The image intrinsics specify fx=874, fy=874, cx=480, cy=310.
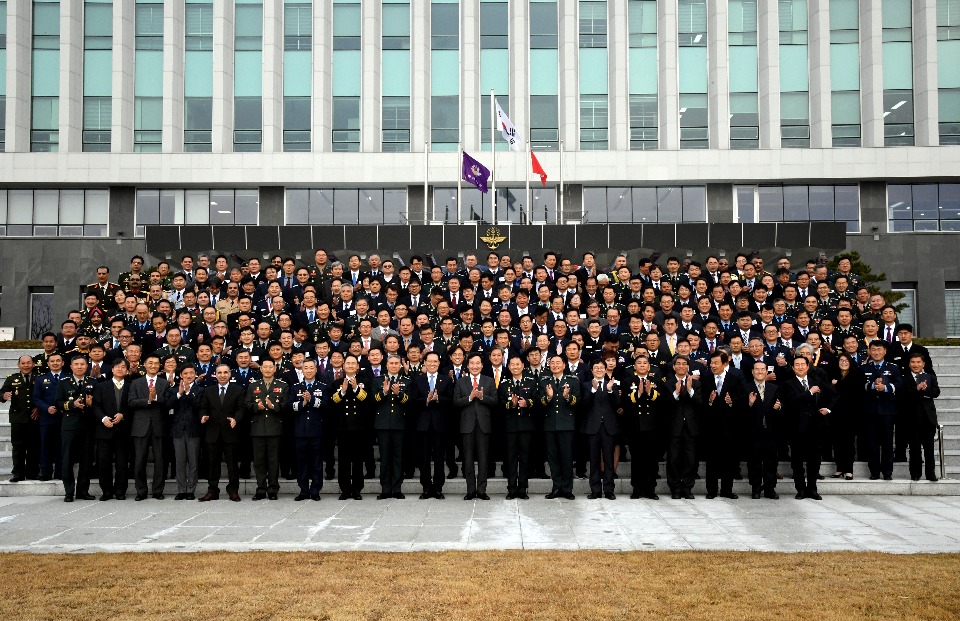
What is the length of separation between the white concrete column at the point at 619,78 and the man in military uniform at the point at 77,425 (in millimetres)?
27071

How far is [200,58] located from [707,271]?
27.3 metres

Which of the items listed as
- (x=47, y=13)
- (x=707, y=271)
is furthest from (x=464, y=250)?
(x=47, y=13)

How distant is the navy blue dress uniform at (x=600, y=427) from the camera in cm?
1158

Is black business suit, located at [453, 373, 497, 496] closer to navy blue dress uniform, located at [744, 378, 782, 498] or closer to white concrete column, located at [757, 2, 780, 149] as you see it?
navy blue dress uniform, located at [744, 378, 782, 498]

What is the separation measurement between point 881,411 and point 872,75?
88.4ft

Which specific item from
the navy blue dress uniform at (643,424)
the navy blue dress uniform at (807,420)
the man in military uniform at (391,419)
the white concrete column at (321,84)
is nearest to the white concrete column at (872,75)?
the white concrete column at (321,84)

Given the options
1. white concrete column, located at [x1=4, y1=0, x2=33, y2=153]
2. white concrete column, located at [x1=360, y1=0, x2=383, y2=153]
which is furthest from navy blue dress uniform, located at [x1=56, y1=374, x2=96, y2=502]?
white concrete column, located at [x1=4, y1=0, x2=33, y2=153]

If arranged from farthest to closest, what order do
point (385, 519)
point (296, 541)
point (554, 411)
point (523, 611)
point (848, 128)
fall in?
point (848, 128), point (554, 411), point (385, 519), point (296, 541), point (523, 611)

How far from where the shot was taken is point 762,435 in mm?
11445

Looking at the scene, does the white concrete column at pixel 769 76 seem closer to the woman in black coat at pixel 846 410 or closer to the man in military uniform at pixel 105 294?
the woman in black coat at pixel 846 410

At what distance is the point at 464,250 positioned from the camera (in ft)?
70.8

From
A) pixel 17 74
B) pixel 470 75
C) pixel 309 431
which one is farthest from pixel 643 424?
pixel 17 74

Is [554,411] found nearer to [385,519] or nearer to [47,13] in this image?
[385,519]

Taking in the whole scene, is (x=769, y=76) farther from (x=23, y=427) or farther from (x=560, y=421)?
Result: (x=23, y=427)
